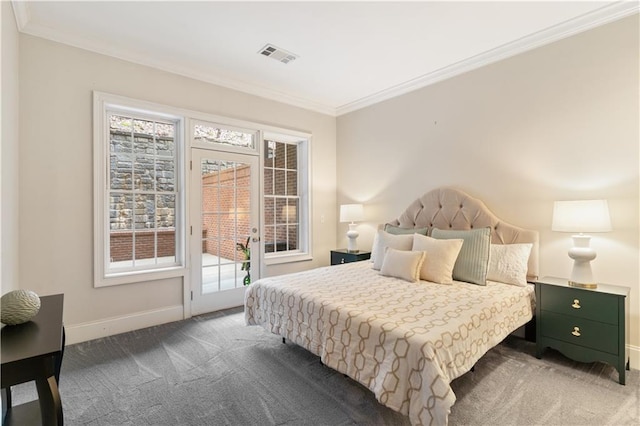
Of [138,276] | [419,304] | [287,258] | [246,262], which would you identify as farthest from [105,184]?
[419,304]

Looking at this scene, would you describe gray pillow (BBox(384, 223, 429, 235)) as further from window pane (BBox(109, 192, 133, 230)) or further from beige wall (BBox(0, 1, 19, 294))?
beige wall (BBox(0, 1, 19, 294))

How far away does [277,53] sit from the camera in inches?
130

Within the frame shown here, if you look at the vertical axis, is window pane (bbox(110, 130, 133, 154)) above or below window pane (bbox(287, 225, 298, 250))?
above

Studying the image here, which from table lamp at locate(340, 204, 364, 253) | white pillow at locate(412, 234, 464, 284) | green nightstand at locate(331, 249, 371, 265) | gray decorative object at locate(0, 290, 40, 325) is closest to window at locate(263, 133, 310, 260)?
green nightstand at locate(331, 249, 371, 265)

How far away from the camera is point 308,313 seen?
7.72 ft

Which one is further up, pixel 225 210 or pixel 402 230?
pixel 225 210

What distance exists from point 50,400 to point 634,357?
3.79 meters

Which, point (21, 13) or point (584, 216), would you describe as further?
point (21, 13)

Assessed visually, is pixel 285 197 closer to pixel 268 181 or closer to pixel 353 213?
pixel 268 181

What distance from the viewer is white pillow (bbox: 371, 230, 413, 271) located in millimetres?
3305

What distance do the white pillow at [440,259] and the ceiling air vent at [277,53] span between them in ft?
7.87

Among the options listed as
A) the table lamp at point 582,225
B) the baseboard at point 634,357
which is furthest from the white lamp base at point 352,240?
the baseboard at point 634,357

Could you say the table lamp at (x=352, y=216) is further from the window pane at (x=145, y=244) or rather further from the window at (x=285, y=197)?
the window pane at (x=145, y=244)

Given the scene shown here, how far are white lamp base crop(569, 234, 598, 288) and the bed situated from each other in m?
0.36
